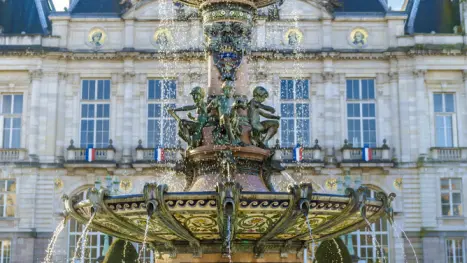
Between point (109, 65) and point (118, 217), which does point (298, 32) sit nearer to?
point (109, 65)

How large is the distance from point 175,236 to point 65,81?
104 ft

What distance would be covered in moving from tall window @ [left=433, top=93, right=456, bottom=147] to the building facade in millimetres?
53

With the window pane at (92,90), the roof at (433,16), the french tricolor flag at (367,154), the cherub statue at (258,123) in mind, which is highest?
the roof at (433,16)

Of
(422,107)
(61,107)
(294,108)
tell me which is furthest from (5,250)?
(422,107)

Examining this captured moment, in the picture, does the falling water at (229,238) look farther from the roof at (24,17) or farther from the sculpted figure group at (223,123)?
the roof at (24,17)

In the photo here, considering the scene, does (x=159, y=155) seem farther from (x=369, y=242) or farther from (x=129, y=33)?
(x=369, y=242)

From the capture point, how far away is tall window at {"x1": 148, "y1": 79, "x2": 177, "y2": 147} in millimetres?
41156

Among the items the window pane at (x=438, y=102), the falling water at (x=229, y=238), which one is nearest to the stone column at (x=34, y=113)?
the window pane at (x=438, y=102)

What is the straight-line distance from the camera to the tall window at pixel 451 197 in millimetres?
40219

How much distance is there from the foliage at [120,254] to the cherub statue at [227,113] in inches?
730

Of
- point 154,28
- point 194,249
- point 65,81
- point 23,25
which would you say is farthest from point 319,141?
point 194,249

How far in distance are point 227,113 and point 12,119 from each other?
1245 inches

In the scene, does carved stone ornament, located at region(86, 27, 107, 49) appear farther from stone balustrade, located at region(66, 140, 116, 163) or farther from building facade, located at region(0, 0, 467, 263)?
stone balustrade, located at region(66, 140, 116, 163)

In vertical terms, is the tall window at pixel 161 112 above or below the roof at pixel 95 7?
below
